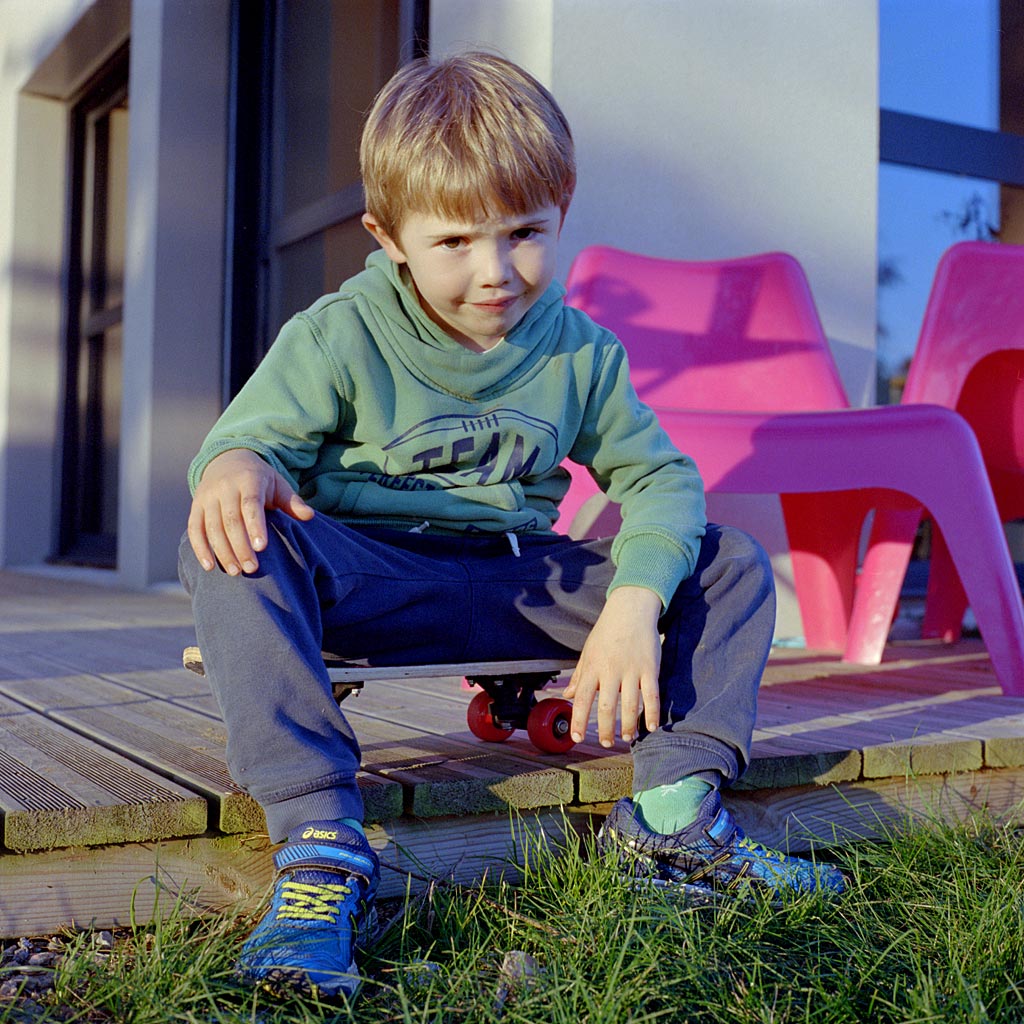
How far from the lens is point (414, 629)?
130 cm

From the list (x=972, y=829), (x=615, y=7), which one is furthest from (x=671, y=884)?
(x=615, y=7)

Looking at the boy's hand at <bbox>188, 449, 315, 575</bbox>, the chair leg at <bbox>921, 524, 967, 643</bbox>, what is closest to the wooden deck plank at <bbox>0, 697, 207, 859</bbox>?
the boy's hand at <bbox>188, 449, 315, 575</bbox>

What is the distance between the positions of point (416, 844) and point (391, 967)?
0.21m

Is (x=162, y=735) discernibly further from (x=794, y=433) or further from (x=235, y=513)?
(x=794, y=433)

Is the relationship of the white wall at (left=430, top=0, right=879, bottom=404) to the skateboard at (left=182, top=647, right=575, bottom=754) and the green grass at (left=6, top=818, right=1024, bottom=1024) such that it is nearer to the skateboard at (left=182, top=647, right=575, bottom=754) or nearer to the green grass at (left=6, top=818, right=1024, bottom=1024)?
the skateboard at (left=182, top=647, right=575, bottom=754)

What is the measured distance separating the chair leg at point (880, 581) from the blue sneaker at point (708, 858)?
1.28 meters

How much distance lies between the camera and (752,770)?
1356 mm

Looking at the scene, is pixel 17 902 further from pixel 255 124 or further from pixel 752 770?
pixel 255 124

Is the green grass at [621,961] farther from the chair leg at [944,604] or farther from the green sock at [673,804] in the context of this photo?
the chair leg at [944,604]

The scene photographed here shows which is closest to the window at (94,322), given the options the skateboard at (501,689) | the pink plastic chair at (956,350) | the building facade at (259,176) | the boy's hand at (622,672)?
the building facade at (259,176)

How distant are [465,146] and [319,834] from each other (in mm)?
724

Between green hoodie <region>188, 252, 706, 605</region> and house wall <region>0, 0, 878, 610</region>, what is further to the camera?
house wall <region>0, 0, 878, 610</region>

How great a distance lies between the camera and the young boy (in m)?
1.07

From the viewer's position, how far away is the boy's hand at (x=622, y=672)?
1.14 m
